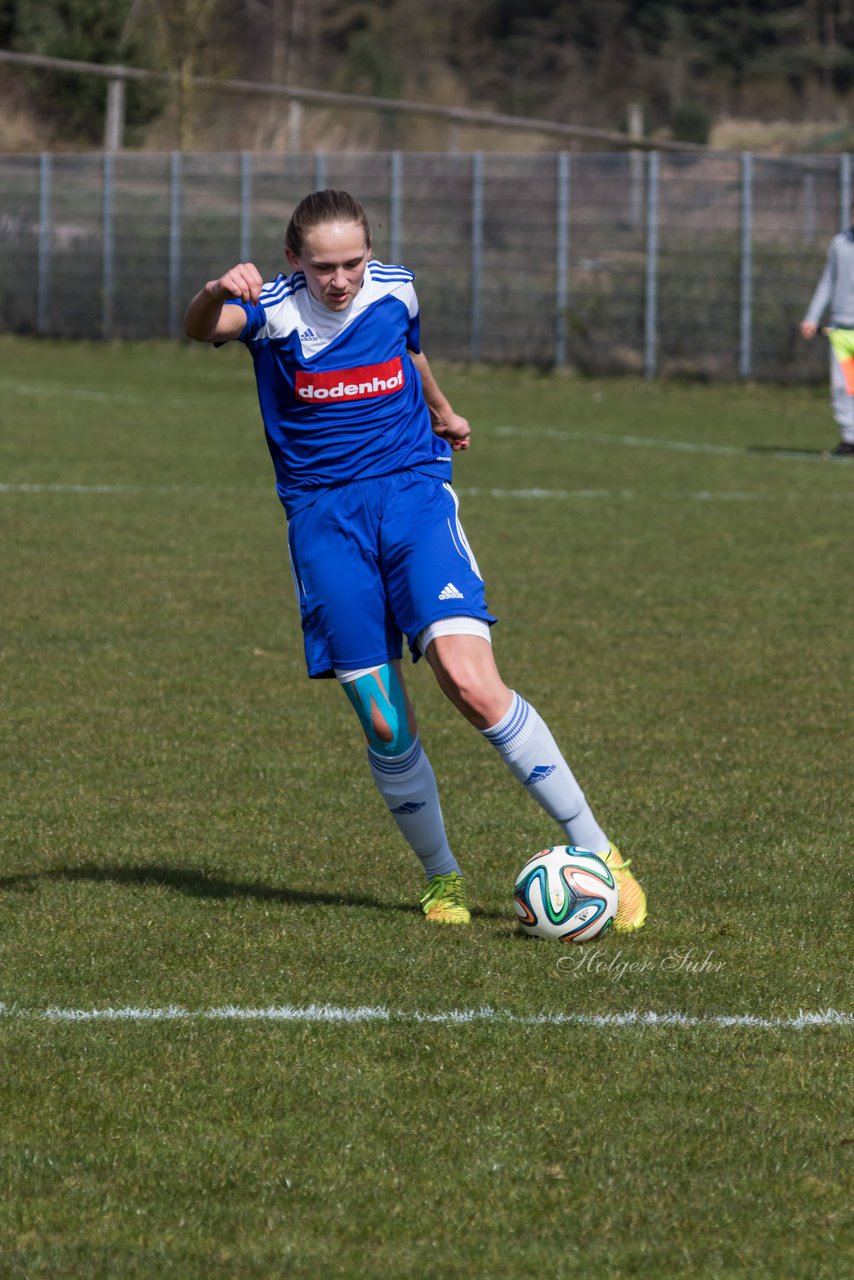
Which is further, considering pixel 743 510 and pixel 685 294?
pixel 685 294

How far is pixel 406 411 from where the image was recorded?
5.75 m

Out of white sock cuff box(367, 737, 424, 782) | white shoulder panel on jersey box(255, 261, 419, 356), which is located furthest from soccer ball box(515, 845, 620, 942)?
white shoulder panel on jersey box(255, 261, 419, 356)

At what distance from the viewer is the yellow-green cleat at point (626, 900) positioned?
18.3 feet

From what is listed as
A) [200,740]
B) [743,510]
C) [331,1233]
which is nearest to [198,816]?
[200,740]

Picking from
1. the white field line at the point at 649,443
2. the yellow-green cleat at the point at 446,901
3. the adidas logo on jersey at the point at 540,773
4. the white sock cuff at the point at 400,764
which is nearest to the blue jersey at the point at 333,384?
the white sock cuff at the point at 400,764

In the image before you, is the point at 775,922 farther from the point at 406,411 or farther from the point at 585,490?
the point at 585,490

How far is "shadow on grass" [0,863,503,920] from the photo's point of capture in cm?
590

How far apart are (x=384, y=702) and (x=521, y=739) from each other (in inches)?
15.2

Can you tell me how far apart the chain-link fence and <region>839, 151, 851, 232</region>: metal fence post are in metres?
0.02

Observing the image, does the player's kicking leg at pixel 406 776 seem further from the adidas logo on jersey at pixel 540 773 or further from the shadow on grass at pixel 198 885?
the adidas logo on jersey at pixel 540 773

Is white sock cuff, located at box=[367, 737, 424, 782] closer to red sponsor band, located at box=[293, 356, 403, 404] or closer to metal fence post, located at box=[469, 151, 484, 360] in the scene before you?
red sponsor band, located at box=[293, 356, 403, 404]

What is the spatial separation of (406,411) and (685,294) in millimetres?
22325

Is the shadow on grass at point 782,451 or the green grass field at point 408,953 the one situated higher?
the shadow on grass at point 782,451

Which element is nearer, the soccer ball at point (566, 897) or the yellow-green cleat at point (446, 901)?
the soccer ball at point (566, 897)
